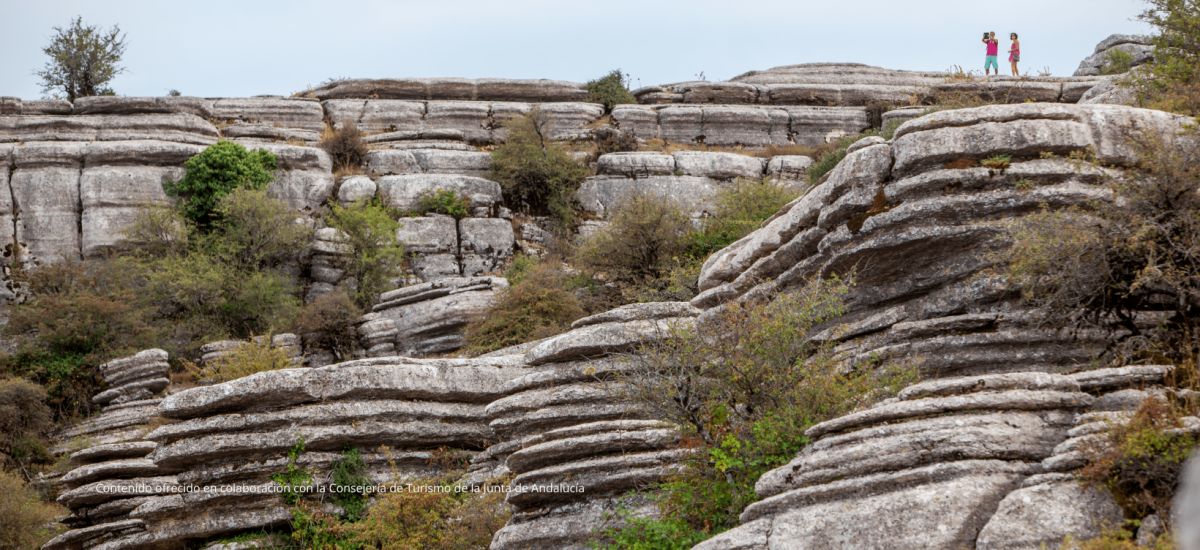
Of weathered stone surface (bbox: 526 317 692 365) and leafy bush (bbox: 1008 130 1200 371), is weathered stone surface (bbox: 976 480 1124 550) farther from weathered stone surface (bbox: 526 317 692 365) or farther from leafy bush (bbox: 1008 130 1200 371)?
weathered stone surface (bbox: 526 317 692 365)

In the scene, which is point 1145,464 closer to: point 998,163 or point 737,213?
point 998,163

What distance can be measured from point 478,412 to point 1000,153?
34.6ft

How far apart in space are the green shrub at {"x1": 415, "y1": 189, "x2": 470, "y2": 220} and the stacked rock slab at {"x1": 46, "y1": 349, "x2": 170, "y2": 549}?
12.3m

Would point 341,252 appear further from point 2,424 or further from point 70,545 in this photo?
point 70,545

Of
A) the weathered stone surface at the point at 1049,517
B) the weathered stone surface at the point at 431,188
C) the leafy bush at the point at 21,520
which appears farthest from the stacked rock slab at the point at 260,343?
the weathered stone surface at the point at 1049,517

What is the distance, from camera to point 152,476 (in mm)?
24359

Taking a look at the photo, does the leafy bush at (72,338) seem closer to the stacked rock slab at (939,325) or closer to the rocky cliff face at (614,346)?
the rocky cliff face at (614,346)

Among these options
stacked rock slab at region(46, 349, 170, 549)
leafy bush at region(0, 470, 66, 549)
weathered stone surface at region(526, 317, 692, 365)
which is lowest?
leafy bush at region(0, 470, 66, 549)

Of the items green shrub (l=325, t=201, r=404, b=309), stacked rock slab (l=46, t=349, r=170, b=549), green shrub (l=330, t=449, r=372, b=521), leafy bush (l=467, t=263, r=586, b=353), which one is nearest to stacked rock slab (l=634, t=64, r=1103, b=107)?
green shrub (l=325, t=201, r=404, b=309)

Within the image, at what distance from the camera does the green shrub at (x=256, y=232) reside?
38.0 metres

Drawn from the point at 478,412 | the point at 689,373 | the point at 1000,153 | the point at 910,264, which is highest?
the point at 1000,153

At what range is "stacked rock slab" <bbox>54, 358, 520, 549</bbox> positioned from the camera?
22500mm

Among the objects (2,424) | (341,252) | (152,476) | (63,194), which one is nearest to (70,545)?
(152,476)

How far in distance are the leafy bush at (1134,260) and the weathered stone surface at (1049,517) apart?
3852 millimetres
